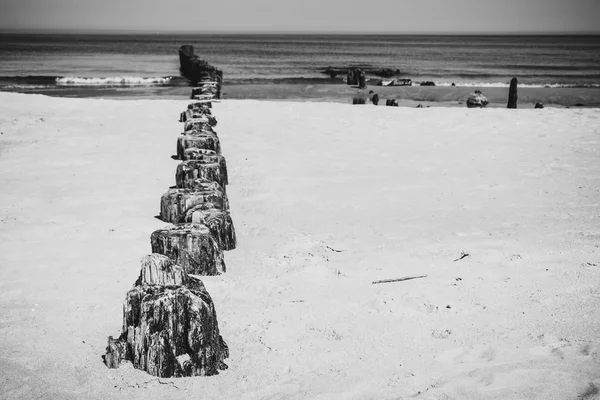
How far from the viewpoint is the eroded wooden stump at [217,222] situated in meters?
5.53

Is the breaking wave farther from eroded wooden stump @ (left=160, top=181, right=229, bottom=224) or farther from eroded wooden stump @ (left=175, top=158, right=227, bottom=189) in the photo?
eroded wooden stump @ (left=160, top=181, right=229, bottom=224)

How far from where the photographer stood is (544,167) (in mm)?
8805

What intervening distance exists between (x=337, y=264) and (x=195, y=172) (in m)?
2.61

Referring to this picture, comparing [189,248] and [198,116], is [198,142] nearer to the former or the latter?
[198,116]

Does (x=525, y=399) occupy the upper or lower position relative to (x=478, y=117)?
lower

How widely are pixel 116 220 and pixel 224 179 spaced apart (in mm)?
1842

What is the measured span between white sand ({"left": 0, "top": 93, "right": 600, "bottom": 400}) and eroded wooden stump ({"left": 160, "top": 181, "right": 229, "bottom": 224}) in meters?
0.20

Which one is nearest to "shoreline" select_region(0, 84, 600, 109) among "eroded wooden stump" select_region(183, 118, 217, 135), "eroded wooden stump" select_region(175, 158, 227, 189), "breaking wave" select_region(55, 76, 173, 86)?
"breaking wave" select_region(55, 76, 173, 86)

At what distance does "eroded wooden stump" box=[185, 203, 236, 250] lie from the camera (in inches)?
218

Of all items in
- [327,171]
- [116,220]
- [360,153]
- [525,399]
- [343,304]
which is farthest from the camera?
[360,153]

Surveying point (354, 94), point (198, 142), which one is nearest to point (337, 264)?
point (198, 142)

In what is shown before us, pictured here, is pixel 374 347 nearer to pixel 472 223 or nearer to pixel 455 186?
pixel 472 223

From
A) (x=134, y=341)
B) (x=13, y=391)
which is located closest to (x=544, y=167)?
(x=134, y=341)

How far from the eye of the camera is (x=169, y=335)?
360 centimetres
